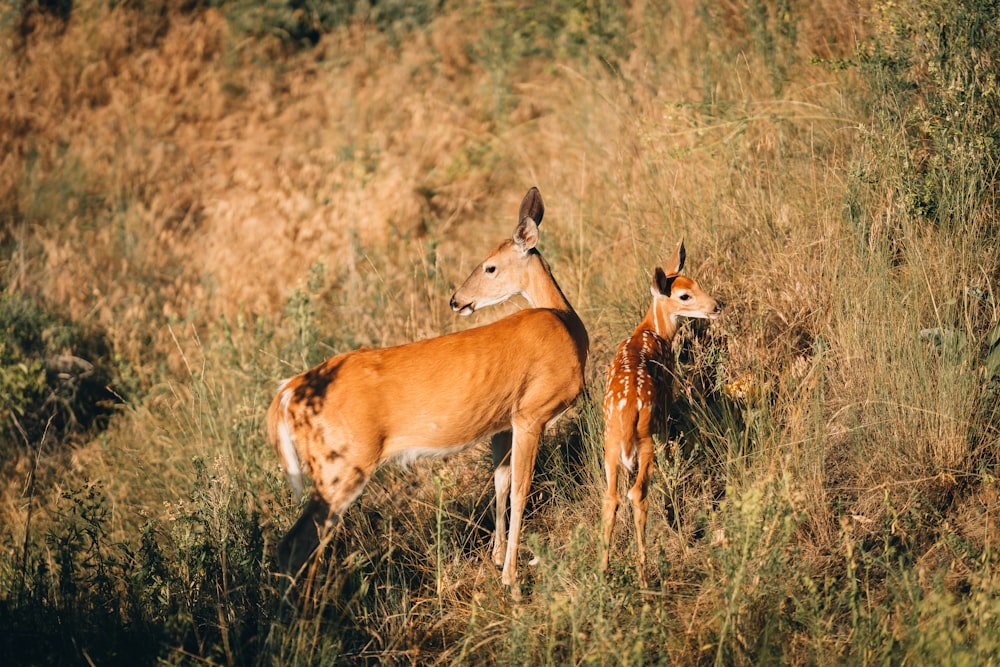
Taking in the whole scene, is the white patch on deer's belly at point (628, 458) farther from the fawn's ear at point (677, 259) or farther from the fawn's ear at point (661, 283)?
the fawn's ear at point (677, 259)

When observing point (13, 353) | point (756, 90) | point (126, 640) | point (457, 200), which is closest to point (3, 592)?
point (126, 640)

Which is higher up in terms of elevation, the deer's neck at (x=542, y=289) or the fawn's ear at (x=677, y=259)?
the fawn's ear at (x=677, y=259)

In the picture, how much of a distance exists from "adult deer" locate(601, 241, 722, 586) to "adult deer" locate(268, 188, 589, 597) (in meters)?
0.39

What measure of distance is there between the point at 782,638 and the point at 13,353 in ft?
19.8

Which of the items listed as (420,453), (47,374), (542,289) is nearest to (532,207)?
(542,289)

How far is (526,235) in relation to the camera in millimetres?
6059

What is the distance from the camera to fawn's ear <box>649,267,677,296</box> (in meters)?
5.47

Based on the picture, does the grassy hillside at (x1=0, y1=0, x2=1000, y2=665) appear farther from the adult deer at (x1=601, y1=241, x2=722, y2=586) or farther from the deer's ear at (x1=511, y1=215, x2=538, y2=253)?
the deer's ear at (x1=511, y1=215, x2=538, y2=253)

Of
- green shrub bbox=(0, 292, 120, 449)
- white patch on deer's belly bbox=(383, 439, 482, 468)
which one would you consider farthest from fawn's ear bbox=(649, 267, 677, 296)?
green shrub bbox=(0, 292, 120, 449)

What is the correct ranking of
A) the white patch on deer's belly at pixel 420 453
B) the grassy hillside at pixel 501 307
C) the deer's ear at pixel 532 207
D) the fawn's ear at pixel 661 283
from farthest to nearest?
the deer's ear at pixel 532 207
the fawn's ear at pixel 661 283
the white patch on deer's belly at pixel 420 453
the grassy hillside at pixel 501 307

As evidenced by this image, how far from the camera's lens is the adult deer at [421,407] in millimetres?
4824

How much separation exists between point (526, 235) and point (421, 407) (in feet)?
5.17

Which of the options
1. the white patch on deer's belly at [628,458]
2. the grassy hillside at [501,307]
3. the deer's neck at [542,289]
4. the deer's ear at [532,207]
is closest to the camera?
the grassy hillside at [501,307]

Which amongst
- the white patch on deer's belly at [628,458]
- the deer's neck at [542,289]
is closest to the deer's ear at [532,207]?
the deer's neck at [542,289]
